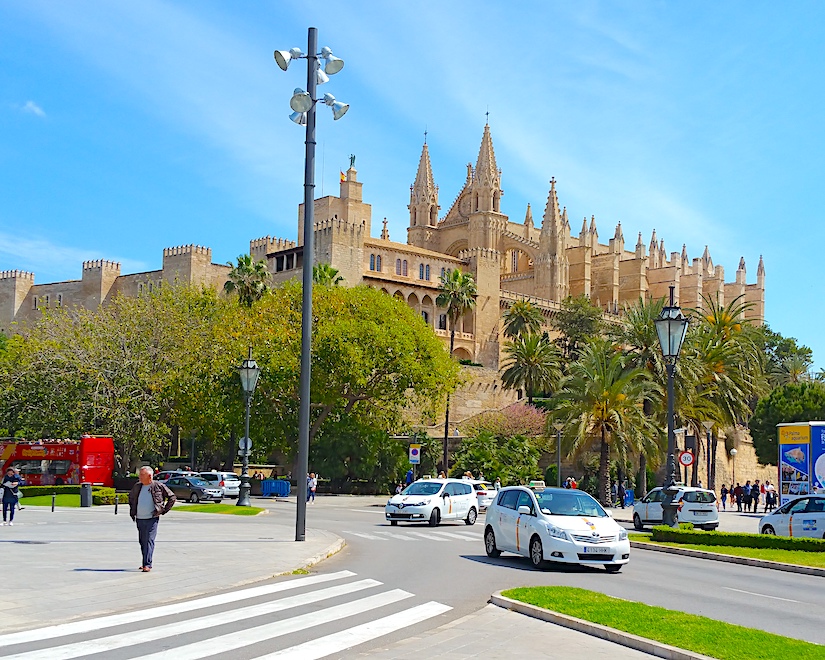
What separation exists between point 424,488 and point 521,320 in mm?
52824

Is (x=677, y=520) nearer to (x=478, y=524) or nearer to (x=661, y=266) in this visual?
(x=478, y=524)

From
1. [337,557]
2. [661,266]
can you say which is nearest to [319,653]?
[337,557]

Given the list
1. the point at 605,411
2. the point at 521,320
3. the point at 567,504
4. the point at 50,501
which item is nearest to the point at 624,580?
the point at 567,504

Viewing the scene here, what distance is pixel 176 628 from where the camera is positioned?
31.7ft

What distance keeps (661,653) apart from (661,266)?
381ft

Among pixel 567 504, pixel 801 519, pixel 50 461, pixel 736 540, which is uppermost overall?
pixel 567 504

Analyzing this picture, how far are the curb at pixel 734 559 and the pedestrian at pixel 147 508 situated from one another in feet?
37.3

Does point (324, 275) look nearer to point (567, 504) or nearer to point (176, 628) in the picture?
point (567, 504)

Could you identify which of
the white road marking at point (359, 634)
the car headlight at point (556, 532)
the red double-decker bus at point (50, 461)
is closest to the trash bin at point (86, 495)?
the red double-decker bus at point (50, 461)

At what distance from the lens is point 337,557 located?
717 inches

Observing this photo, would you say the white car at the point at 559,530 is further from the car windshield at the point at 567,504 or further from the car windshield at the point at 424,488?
the car windshield at the point at 424,488

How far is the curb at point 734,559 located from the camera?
18.0m

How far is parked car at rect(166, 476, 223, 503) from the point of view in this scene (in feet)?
136

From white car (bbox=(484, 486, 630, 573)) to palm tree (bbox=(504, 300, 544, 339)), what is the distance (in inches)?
2467
